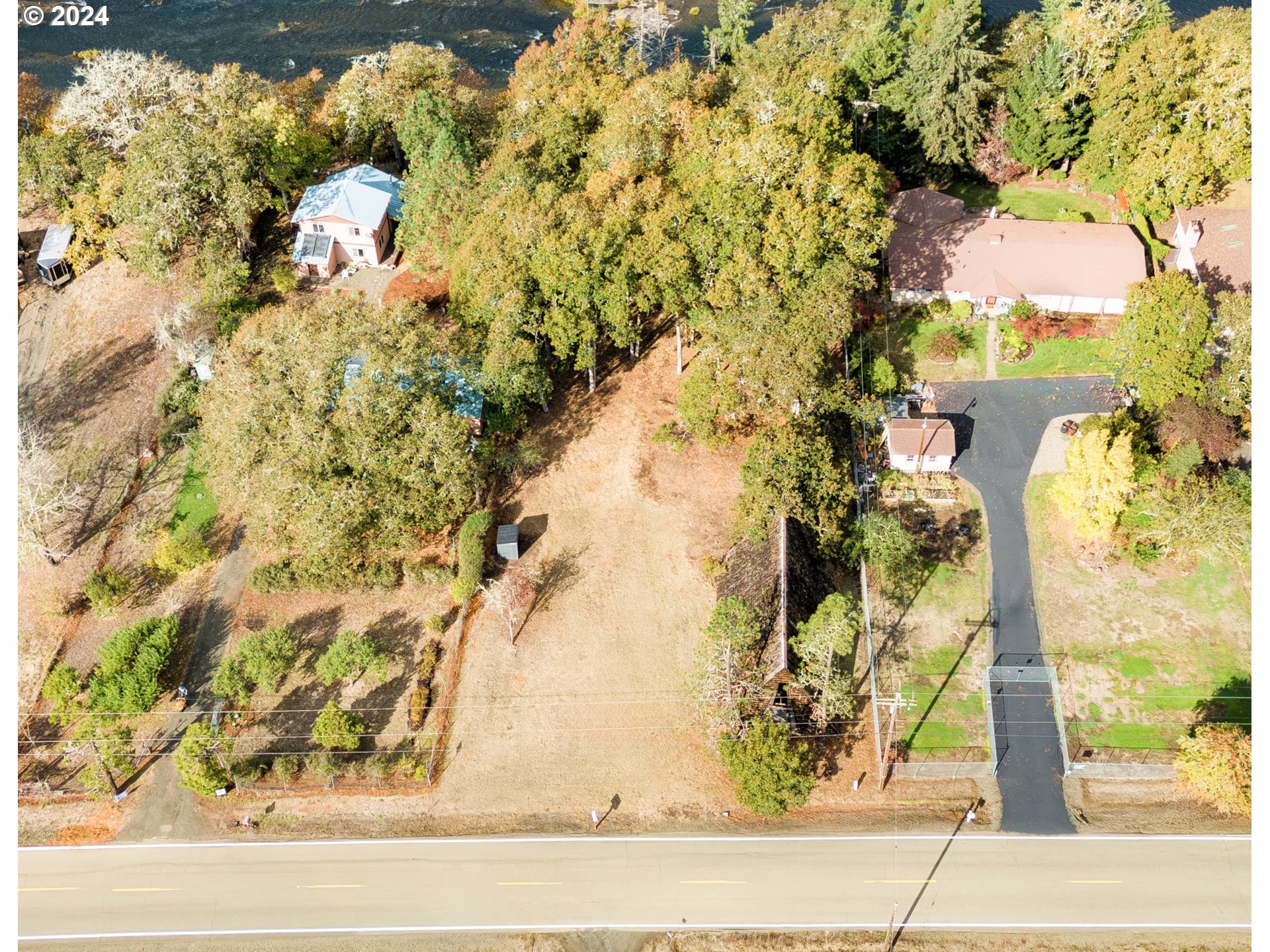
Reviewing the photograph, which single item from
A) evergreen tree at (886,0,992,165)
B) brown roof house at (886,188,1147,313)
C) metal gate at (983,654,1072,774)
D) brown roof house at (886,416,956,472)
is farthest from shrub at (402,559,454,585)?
evergreen tree at (886,0,992,165)

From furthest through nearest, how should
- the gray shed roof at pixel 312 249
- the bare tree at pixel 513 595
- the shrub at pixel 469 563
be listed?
1. the gray shed roof at pixel 312 249
2. the shrub at pixel 469 563
3. the bare tree at pixel 513 595

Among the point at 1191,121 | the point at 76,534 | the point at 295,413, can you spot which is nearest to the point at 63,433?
the point at 76,534

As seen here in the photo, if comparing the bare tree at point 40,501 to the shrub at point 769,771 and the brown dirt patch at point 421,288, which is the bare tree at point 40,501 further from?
the shrub at point 769,771

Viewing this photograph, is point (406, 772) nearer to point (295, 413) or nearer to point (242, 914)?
point (242, 914)

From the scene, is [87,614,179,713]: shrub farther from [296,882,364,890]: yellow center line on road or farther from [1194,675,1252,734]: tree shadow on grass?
[1194,675,1252,734]: tree shadow on grass

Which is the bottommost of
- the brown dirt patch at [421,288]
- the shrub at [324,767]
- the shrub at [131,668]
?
the shrub at [324,767]

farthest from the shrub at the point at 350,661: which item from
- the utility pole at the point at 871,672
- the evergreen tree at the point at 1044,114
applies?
the evergreen tree at the point at 1044,114

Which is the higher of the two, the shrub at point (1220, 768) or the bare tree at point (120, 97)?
the bare tree at point (120, 97)

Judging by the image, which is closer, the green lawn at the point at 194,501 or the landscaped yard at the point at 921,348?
the green lawn at the point at 194,501
